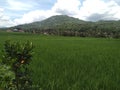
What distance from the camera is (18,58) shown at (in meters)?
2.70

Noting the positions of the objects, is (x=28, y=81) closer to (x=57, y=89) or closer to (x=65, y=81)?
(x=57, y=89)

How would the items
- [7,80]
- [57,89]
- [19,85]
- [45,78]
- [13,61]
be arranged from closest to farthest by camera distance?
1. [7,80]
2. [13,61]
3. [19,85]
4. [57,89]
5. [45,78]

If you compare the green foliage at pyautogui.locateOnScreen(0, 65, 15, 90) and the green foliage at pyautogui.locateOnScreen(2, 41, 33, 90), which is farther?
the green foliage at pyautogui.locateOnScreen(2, 41, 33, 90)

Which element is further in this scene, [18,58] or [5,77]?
[18,58]

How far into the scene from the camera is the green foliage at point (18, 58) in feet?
8.66

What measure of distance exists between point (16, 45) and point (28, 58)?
180 mm

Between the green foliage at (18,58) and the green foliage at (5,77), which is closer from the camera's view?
the green foliage at (5,77)

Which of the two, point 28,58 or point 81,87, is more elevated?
point 28,58

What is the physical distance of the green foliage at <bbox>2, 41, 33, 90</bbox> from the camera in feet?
8.66

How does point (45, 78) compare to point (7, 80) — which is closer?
point (7, 80)

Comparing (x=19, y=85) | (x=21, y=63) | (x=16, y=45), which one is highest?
(x=16, y=45)

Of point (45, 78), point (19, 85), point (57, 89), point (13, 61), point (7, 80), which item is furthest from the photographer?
point (45, 78)

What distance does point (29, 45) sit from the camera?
2641 millimetres

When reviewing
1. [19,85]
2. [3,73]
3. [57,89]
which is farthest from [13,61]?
[57,89]
